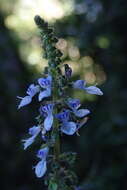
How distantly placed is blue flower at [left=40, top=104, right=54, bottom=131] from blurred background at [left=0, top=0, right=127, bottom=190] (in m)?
2.13

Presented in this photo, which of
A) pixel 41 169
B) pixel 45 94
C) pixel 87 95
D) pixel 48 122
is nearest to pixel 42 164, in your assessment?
pixel 41 169

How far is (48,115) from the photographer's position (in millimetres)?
2193

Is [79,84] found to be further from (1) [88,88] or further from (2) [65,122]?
(2) [65,122]

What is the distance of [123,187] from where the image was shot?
15.9 feet

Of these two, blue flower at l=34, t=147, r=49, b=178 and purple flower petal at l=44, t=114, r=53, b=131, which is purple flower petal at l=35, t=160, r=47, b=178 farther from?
purple flower petal at l=44, t=114, r=53, b=131

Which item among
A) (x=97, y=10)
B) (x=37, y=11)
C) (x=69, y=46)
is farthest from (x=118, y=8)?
(x=37, y=11)

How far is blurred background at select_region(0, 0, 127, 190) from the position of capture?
16.3 feet

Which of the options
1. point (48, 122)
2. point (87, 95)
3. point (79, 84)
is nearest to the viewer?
point (48, 122)

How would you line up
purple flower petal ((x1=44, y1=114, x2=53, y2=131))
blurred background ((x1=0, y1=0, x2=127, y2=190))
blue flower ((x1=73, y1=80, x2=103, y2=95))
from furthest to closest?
blurred background ((x1=0, y1=0, x2=127, y2=190)), blue flower ((x1=73, y1=80, x2=103, y2=95)), purple flower petal ((x1=44, y1=114, x2=53, y2=131))

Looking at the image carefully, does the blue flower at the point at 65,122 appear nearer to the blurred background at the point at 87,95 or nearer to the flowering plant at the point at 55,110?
the flowering plant at the point at 55,110

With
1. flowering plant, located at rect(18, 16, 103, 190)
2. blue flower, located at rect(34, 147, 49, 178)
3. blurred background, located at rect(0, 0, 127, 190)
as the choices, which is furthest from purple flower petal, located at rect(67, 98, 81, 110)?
blurred background, located at rect(0, 0, 127, 190)

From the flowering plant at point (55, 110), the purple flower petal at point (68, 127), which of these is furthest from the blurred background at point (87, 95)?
the purple flower petal at point (68, 127)

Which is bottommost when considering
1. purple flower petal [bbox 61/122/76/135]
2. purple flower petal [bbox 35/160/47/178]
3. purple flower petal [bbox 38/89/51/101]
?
purple flower petal [bbox 35/160/47/178]

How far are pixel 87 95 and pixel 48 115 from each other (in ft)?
11.6
